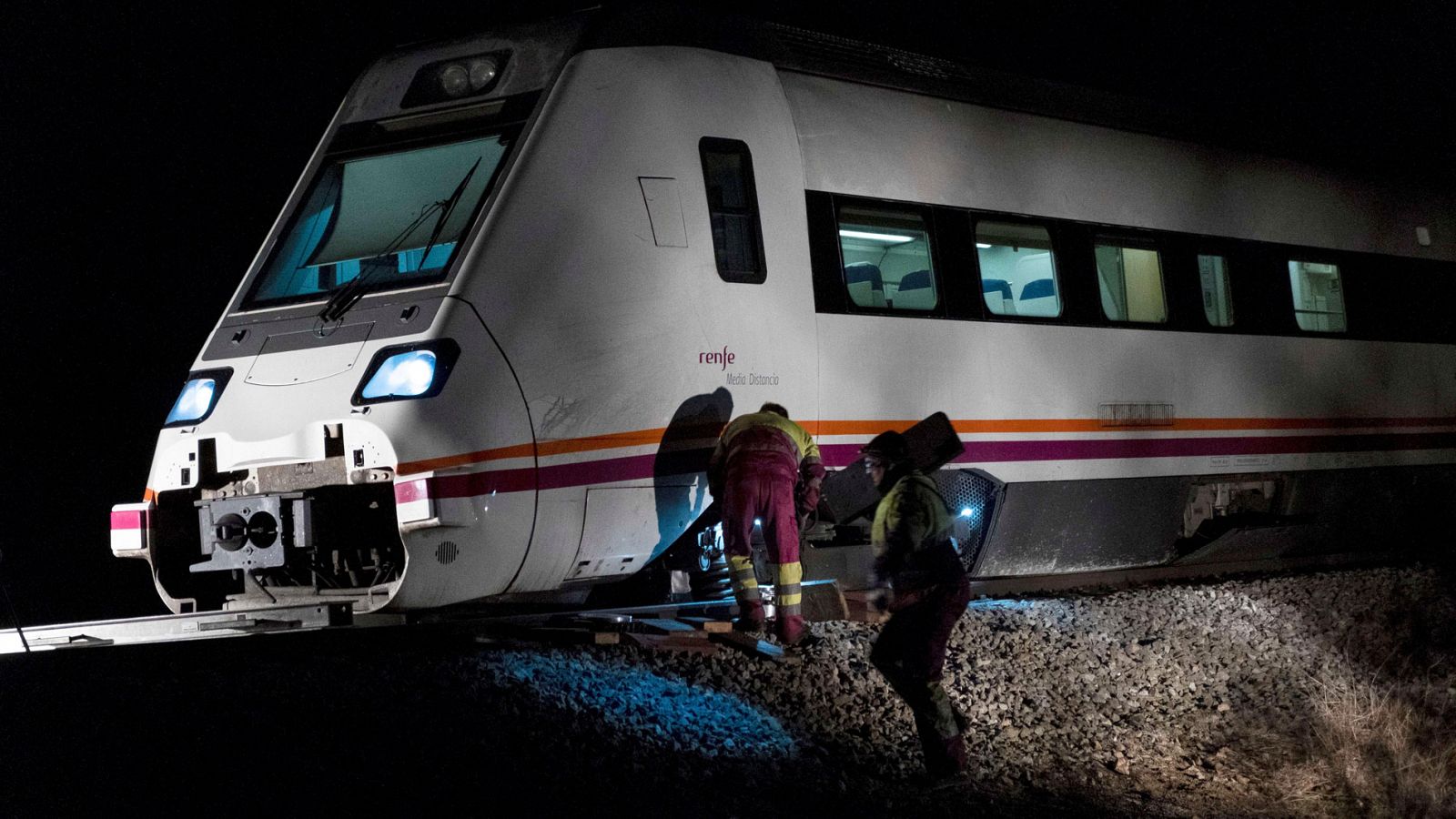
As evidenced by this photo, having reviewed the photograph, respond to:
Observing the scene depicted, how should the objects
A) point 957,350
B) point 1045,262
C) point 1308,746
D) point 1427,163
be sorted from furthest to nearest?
point 1427,163
point 1045,262
point 957,350
point 1308,746

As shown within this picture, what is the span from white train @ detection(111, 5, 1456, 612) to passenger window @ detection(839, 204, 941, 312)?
22 mm

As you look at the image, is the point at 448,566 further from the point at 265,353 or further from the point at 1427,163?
the point at 1427,163

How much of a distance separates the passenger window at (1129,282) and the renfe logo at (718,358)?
3.45 meters

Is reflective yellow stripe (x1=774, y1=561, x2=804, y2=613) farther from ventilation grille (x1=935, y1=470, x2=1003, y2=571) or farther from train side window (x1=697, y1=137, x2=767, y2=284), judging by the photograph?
ventilation grille (x1=935, y1=470, x2=1003, y2=571)

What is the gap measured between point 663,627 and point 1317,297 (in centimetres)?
716

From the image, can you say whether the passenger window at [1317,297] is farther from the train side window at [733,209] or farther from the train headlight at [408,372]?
the train headlight at [408,372]

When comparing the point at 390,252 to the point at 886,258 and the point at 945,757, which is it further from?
the point at 945,757

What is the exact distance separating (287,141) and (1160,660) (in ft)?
42.6

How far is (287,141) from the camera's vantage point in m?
18.3

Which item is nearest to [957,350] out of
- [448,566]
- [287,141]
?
[448,566]

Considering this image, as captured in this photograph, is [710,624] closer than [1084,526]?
Yes

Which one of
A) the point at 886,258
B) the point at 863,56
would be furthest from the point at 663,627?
the point at 863,56

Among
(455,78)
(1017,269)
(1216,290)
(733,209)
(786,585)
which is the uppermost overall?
(455,78)

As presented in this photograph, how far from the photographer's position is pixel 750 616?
825cm
